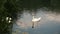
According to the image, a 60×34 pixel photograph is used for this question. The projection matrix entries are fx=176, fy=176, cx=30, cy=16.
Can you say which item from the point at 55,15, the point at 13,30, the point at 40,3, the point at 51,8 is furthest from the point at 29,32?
the point at 40,3

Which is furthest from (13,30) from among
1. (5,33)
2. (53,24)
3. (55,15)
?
(55,15)

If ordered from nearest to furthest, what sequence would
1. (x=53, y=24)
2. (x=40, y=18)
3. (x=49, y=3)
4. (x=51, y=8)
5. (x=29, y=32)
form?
1. (x=29, y=32)
2. (x=53, y=24)
3. (x=40, y=18)
4. (x=51, y=8)
5. (x=49, y=3)

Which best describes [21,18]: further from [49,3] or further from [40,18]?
[49,3]

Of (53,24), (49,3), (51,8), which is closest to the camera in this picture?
(53,24)

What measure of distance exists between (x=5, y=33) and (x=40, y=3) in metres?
2.09

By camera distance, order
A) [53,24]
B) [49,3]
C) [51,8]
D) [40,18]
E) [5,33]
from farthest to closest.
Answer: [49,3], [51,8], [40,18], [53,24], [5,33]

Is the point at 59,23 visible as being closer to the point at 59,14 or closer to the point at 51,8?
the point at 59,14

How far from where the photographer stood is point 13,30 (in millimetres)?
2613

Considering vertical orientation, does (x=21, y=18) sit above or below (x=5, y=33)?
above

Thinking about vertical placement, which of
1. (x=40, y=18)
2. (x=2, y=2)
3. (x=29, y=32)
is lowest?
(x=29, y=32)

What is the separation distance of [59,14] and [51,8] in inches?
16.4

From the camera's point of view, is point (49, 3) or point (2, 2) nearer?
point (2, 2)

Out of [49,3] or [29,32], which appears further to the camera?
[49,3]

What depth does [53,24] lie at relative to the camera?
3.06 meters
